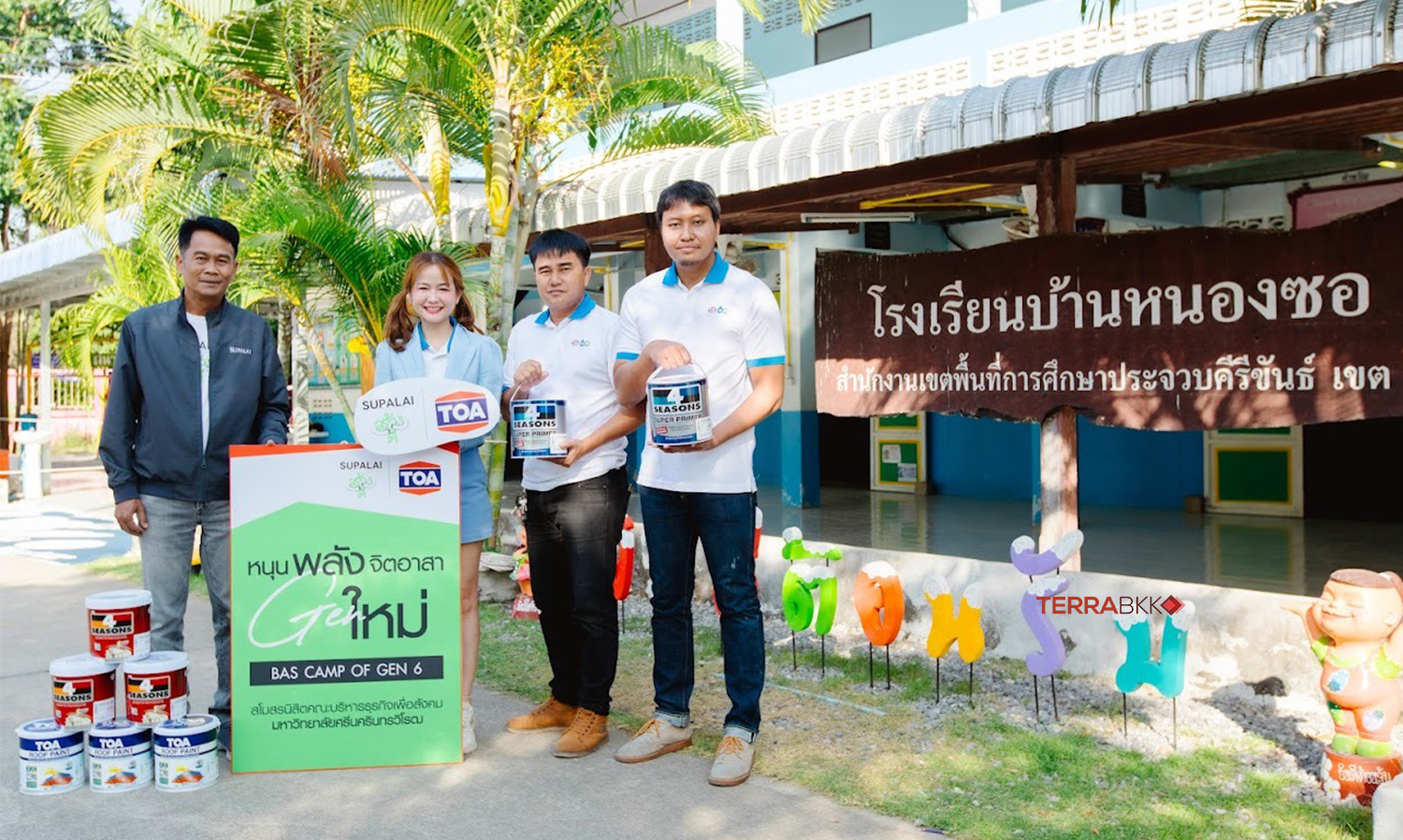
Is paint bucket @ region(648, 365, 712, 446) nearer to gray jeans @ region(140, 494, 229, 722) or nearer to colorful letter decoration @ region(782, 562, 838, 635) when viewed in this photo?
gray jeans @ region(140, 494, 229, 722)

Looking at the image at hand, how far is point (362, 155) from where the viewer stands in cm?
940

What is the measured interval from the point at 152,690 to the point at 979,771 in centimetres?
284

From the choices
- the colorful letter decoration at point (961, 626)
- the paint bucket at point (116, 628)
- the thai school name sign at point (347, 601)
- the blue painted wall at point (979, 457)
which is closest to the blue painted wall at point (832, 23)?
the blue painted wall at point (979, 457)

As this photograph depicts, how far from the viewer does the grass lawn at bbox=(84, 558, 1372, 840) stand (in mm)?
3627

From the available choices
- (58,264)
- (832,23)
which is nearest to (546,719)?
(832,23)

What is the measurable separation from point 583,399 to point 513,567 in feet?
10.5

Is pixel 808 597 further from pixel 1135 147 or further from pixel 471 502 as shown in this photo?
pixel 1135 147

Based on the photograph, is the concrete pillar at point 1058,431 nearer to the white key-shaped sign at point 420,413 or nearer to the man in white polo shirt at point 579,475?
the man in white polo shirt at point 579,475

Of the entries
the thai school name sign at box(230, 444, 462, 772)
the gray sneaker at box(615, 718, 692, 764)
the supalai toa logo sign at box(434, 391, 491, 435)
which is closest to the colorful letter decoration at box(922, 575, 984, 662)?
the gray sneaker at box(615, 718, 692, 764)

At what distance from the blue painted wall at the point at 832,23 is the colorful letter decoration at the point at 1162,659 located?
11.0 meters

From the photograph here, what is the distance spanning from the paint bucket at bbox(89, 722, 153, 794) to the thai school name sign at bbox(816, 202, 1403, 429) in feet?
14.3

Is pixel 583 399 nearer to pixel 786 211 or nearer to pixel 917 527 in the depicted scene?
pixel 786 211

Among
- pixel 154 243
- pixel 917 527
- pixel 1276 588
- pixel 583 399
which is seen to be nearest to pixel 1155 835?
pixel 583 399

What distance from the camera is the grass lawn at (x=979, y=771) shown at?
3.63m
